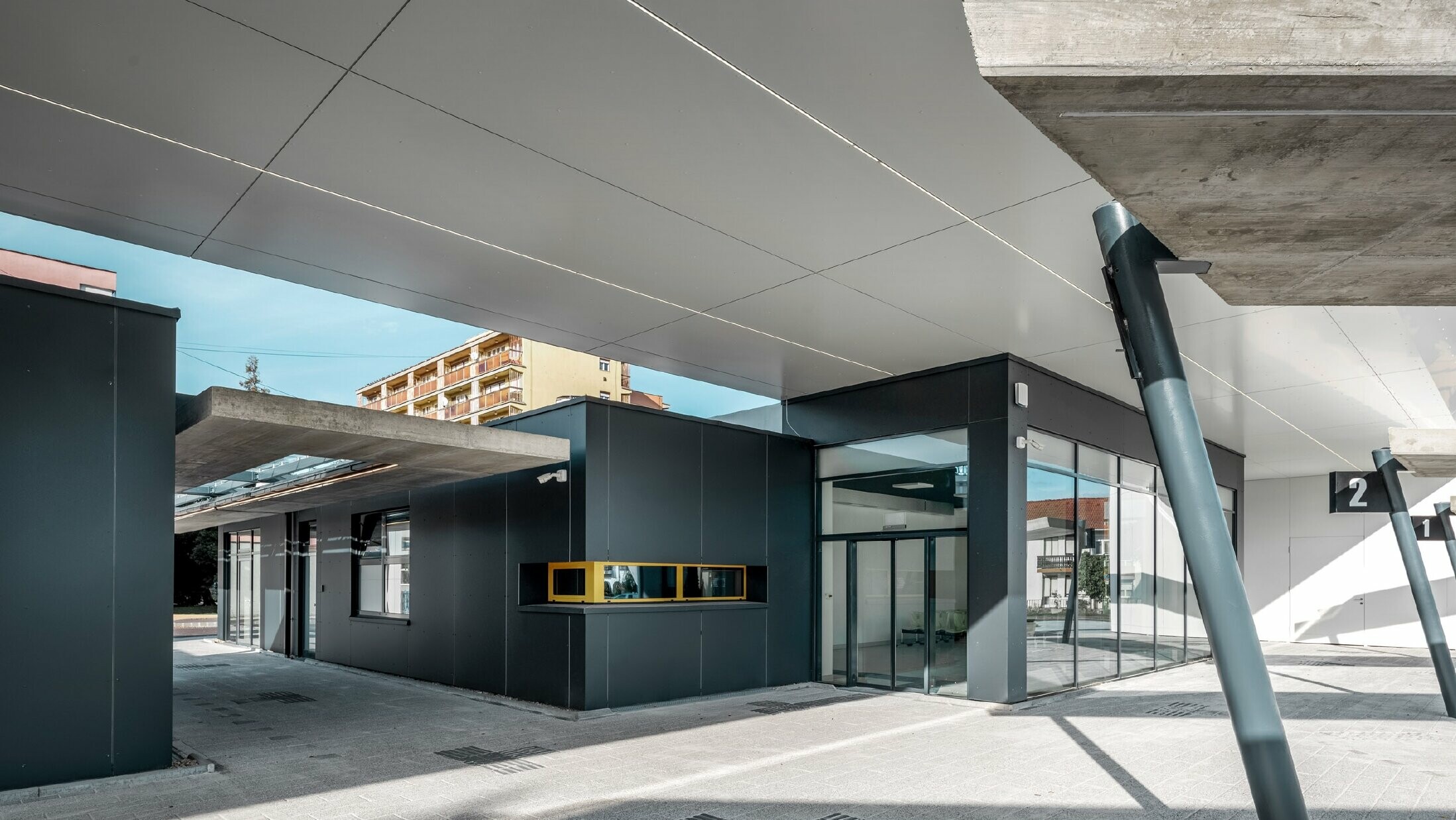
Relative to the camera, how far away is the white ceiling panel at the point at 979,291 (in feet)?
25.4

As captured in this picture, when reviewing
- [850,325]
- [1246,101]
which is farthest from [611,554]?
[1246,101]

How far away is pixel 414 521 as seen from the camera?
1323cm

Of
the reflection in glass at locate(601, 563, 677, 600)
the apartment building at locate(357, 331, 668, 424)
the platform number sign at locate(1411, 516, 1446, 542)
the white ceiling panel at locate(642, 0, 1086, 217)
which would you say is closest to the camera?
the white ceiling panel at locate(642, 0, 1086, 217)

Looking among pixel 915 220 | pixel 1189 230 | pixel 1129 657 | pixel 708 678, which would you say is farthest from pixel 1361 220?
pixel 1129 657

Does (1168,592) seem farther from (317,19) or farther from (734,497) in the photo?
(317,19)

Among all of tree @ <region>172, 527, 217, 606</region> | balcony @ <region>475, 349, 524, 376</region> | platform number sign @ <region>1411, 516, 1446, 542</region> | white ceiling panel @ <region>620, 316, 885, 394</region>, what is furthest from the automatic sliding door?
balcony @ <region>475, 349, 524, 376</region>

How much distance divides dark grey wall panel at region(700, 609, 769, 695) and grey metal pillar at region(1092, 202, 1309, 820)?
8378 mm

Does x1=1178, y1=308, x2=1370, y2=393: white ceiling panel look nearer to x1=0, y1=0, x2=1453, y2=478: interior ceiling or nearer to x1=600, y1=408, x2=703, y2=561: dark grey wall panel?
x1=0, y1=0, x2=1453, y2=478: interior ceiling

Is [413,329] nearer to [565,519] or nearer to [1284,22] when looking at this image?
[565,519]

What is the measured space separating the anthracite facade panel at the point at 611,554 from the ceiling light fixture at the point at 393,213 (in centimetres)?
162

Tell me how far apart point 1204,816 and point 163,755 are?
718cm

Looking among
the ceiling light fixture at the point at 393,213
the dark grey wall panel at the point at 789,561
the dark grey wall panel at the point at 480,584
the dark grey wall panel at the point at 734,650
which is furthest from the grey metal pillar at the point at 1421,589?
the dark grey wall panel at the point at 480,584

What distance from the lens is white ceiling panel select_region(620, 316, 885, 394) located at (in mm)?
10289

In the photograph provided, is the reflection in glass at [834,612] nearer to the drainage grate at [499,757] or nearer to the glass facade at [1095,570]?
the glass facade at [1095,570]
